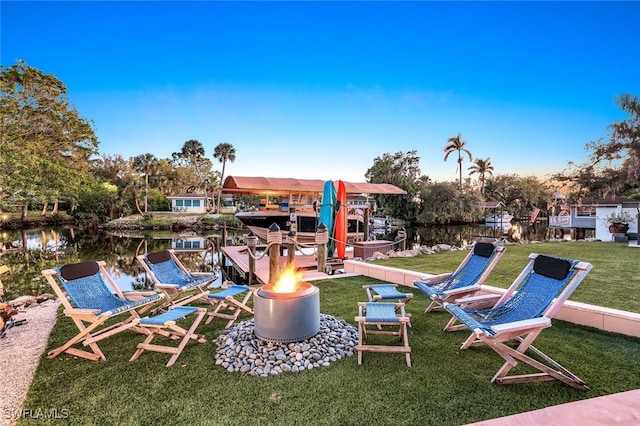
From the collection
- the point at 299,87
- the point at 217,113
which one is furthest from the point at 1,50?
the point at 299,87

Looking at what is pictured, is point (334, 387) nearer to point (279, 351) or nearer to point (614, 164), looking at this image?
point (279, 351)

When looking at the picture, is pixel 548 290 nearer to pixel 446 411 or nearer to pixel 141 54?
pixel 446 411

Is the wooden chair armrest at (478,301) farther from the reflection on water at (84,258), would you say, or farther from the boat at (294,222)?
the boat at (294,222)

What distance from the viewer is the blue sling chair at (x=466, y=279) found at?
151 inches

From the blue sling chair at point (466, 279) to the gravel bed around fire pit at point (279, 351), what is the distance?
115 centimetres

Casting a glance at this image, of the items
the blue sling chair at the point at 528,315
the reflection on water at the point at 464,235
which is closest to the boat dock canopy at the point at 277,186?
Answer: the reflection on water at the point at 464,235

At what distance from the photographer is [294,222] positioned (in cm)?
1582

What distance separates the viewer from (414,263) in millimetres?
8508

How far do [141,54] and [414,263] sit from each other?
13428 millimetres

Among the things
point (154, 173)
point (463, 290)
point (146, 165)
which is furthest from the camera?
point (154, 173)

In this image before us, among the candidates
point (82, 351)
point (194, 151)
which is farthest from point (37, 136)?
point (194, 151)

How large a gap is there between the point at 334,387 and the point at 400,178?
38595 millimetres

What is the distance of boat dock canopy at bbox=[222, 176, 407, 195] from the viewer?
561 inches

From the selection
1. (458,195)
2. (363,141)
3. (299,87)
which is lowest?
(458,195)
